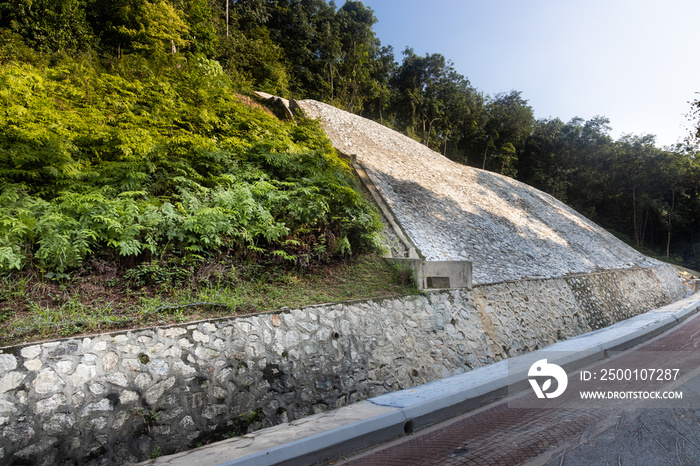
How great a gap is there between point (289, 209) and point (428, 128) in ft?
105

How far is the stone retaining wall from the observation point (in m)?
2.73

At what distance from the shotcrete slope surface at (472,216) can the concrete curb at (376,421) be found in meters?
3.09

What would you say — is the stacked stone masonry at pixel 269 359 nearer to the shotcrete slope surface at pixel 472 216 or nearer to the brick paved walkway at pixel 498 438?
the shotcrete slope surface at pixel 472 216

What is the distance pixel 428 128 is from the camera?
34656mm

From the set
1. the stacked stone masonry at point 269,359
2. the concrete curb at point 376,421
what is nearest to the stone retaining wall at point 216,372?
the stacked stone masonry at point 269,359

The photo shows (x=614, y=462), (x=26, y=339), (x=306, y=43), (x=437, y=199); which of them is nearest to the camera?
(x=614, y=462)

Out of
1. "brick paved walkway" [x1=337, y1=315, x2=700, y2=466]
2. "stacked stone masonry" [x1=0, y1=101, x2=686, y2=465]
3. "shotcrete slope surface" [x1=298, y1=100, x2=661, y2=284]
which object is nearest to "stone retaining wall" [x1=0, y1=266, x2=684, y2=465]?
"stacked stone masonry" [x1=0, y1=101, x2=686, y2=465]

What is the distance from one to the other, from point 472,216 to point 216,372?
10527mm

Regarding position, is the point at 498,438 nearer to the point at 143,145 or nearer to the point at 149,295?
the point at 149,295

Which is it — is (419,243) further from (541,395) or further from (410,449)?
(410,449)

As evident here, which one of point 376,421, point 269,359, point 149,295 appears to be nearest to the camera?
point 376,421

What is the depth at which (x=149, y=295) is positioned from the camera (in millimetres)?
4117

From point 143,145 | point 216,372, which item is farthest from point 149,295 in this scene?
point 143,145

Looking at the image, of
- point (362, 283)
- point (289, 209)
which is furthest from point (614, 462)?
point (289, 209)
